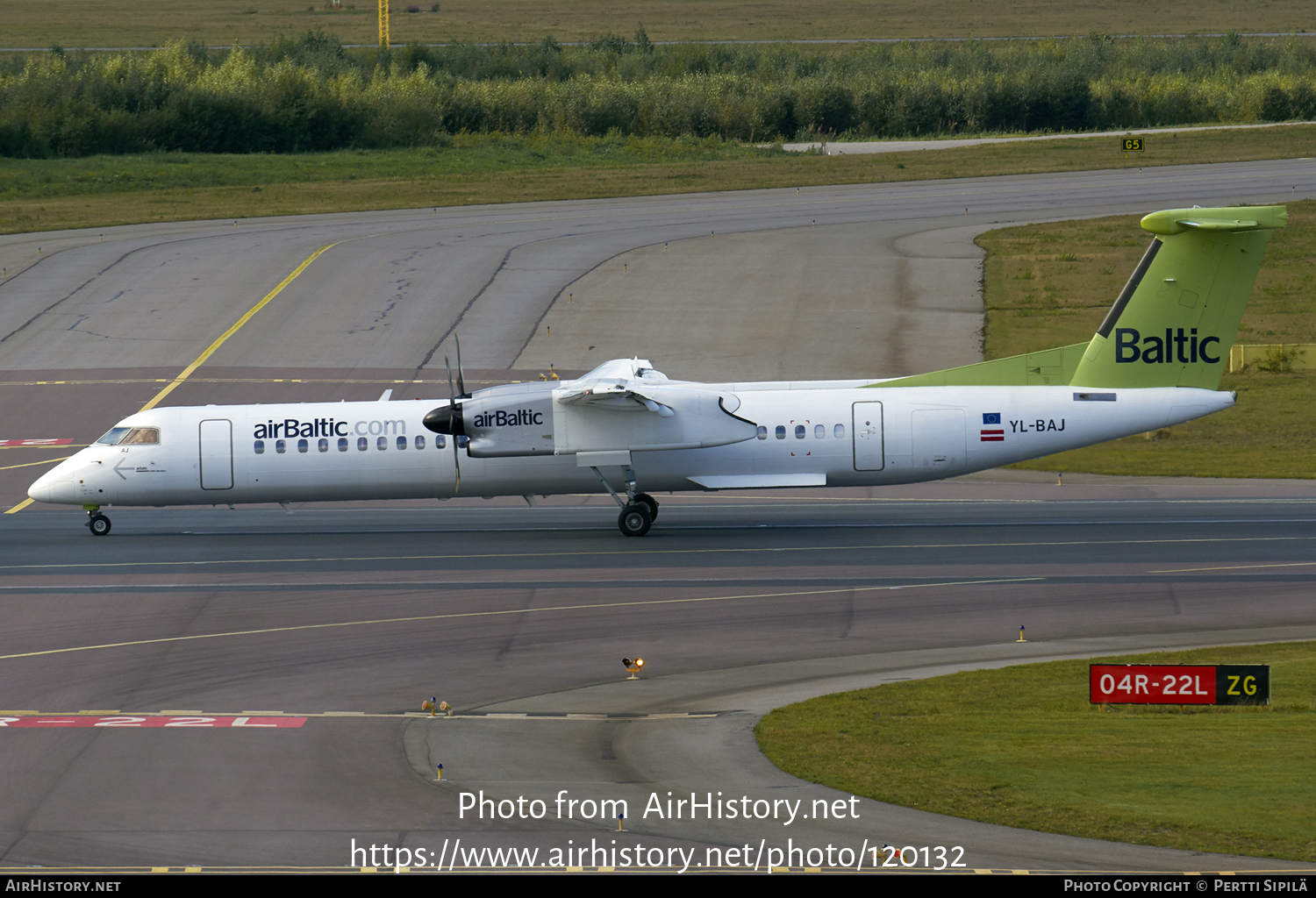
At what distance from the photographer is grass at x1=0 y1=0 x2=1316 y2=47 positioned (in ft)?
542

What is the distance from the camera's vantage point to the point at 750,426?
30922 millimetres

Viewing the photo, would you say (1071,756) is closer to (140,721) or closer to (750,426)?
(140,721)

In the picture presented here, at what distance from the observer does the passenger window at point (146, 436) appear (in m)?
32.1

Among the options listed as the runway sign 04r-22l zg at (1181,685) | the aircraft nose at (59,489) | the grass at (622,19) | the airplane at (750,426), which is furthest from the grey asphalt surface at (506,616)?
the grass at (622,19)

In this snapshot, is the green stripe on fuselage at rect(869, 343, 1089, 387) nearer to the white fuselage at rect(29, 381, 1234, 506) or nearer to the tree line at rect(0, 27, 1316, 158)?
the white fuselage at rect(29, 381, 1234, 506)

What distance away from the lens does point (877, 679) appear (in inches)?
868

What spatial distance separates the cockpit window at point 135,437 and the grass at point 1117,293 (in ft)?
72.9

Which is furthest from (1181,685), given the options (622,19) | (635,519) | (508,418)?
(622,19)

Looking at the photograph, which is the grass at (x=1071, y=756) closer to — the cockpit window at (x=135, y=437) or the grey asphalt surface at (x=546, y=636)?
the grey asphalt surface at (x=546, y=636)

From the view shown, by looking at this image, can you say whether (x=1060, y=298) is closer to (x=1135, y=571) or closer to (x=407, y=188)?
(x=1135, y=571)

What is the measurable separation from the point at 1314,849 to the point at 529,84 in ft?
311

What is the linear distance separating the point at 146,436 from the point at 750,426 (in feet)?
44.8

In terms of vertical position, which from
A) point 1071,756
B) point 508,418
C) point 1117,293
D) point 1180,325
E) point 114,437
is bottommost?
point 1071,756

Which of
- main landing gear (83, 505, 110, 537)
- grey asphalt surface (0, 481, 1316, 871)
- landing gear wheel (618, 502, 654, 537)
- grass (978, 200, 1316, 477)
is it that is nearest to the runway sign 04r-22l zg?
grey asphalt surface (0, 481, 1316, 871)
